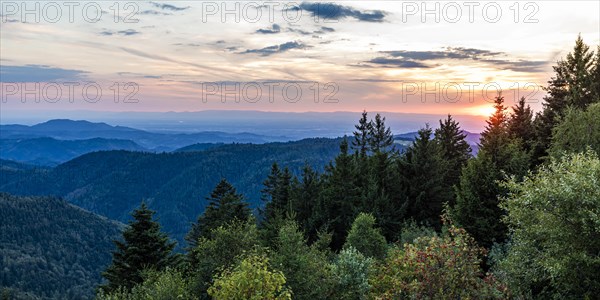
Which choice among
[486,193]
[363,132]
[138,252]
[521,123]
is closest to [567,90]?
[521,123]

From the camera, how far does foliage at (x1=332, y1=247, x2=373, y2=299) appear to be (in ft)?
74.9

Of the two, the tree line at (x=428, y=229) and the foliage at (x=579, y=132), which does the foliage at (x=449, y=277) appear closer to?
the tree line at (x=428, y=229)

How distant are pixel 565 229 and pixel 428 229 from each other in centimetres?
2090

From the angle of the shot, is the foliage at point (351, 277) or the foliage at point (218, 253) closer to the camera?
the foliage at point (351, 277)

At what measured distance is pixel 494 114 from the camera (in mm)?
54562

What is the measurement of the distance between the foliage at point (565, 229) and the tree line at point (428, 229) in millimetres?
60

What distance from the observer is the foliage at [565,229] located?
620 inches

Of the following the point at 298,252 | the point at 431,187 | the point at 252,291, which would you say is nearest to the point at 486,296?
the point at 252,291

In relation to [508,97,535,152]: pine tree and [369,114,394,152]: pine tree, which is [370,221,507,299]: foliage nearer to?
[508,97,535,152]: pine tree

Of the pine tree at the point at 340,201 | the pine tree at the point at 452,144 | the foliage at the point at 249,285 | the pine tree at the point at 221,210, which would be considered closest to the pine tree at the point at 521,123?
the pine tree at the point at 452,144

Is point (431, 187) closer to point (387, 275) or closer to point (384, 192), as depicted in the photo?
point (384, 192)

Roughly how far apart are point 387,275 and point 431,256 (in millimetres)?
5054

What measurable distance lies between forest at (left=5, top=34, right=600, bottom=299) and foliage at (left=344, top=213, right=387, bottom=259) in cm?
12

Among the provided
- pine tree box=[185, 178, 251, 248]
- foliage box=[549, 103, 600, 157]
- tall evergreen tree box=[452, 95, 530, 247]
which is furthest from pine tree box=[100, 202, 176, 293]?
foliage box=[549, 103, 600, 157]
